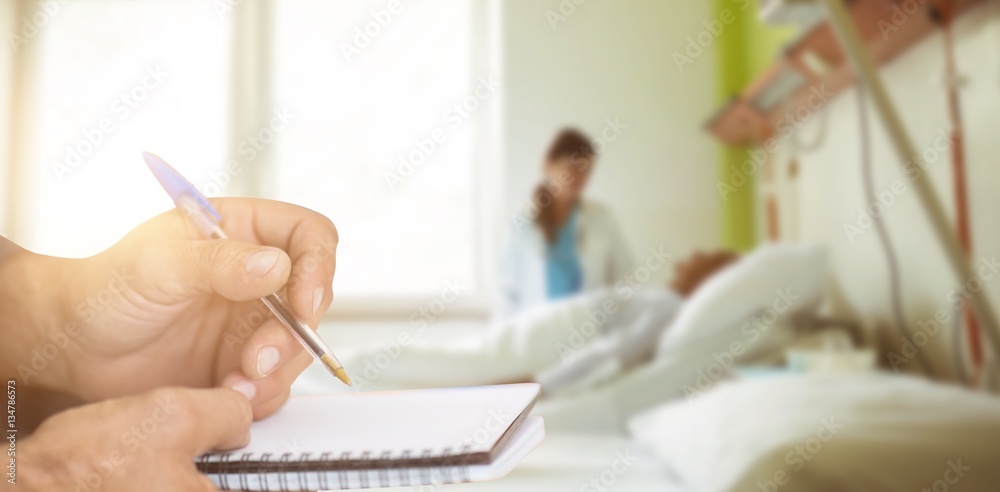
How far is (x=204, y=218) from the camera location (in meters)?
0.22

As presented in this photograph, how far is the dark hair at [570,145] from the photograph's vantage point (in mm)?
588

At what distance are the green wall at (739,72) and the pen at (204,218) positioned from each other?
0.36 m

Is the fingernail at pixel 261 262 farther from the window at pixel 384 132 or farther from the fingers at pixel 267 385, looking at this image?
the window at pixel 384 132

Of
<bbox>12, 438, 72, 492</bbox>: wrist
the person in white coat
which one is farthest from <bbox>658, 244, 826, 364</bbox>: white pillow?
<bbox>12, 438, 72, 492</bbox>: wrist

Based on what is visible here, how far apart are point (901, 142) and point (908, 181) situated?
1.0 inches

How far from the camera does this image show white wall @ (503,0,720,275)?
1.66 ft

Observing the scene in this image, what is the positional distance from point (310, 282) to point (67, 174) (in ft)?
0.75

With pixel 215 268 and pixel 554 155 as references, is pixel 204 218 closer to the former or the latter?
pixel 215 268

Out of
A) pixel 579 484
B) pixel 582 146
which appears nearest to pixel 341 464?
pixel 579 484

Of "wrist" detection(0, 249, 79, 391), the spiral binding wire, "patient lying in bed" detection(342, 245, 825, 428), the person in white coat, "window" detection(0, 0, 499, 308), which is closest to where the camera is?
the spiral binding wire

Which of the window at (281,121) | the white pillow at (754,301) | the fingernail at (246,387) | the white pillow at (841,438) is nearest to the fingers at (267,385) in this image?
the fingernail at (246,387)

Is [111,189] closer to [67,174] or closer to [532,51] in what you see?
[67,174]

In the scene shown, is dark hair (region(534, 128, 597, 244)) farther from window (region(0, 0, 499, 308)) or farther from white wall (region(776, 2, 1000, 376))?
white wall (region(776, 2, 1000, 376))

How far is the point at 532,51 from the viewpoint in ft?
1.82
